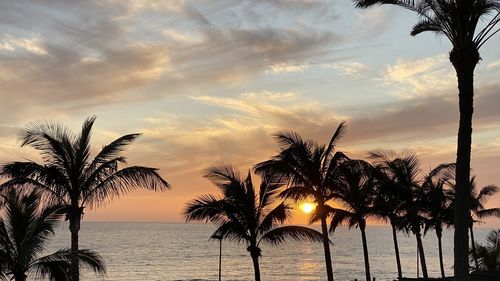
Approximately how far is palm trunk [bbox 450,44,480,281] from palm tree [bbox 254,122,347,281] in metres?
12.4

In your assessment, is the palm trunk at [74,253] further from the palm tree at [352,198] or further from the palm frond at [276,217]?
the palm tree at [352,198]

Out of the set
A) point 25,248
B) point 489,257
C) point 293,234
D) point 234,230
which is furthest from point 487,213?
point 25,248

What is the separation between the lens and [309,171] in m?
27.1

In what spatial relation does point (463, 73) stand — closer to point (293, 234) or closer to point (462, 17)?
point (462, 17)

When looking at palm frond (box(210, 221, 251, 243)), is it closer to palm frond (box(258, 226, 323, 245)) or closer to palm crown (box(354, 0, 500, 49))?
palm frond (box(258, 226, 323, 245))

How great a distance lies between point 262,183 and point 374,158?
41.8 feet

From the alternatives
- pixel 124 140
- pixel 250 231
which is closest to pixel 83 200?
pixel 124 140

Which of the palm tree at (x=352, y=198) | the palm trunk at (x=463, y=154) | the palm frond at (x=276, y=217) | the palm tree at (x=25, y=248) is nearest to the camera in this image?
the palm trunk at (x=463, y=154)

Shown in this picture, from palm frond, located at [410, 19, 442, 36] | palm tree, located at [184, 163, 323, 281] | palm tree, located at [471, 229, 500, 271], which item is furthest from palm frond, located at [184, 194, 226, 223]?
palm tree, located at [471, 229, 500, 271]

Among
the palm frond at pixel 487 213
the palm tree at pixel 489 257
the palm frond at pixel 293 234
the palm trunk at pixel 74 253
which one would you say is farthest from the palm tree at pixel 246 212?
the palm frond at pixel 487 213

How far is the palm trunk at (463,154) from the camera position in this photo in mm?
14055

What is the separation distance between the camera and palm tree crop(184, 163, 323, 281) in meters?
26.1

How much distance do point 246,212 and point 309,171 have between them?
12.7 feet

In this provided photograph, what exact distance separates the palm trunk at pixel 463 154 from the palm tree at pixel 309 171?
12.4 m
